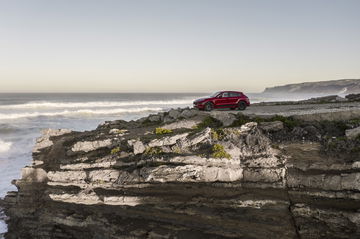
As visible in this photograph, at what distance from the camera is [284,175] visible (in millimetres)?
10039

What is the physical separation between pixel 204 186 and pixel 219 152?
58.1 inches

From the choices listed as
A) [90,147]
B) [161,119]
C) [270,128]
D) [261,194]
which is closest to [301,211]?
[261,194]

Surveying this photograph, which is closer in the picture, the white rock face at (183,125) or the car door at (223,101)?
the white rock face at (183,125)

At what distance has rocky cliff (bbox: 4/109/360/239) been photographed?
937 cm

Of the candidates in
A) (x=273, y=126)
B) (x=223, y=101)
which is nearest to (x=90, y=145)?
(x=273, y=126)

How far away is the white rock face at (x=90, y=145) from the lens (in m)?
13.6

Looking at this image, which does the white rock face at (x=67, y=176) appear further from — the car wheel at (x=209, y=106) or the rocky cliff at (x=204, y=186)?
the car wheel at (x=209, y=106)

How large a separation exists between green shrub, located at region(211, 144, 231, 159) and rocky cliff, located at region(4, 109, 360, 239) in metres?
0.04

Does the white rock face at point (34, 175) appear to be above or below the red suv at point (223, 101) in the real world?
below

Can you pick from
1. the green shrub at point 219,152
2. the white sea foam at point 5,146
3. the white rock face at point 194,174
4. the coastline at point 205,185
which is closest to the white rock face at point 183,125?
the coastline at point 205,185

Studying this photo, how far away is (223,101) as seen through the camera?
21.4 metres

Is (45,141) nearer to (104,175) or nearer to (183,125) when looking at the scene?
(104,175)

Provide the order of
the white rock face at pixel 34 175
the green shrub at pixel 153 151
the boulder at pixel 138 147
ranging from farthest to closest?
1. the white rock face at pixel 34 175
2. the boulder at pixel 138 147
3. the green shrub at pixel 153 151

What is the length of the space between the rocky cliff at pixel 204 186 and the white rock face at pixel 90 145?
5cm
